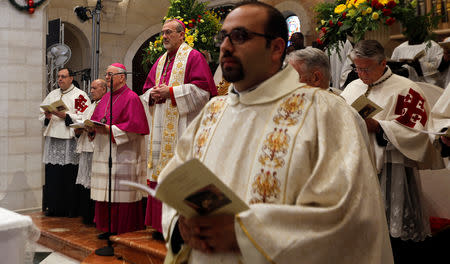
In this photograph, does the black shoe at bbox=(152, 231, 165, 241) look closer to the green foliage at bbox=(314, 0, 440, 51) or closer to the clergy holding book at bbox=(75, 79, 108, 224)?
the clergy holding book at bbox=(75, 79, 108, 224)

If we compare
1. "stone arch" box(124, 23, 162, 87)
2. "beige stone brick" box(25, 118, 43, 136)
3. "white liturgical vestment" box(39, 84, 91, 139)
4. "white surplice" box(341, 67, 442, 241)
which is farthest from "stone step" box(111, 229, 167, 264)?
"stone arch" box(124, 23, 162, 87)

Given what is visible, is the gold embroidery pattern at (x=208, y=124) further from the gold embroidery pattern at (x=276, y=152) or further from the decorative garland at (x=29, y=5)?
the decorative garland at (x=29, y=5)

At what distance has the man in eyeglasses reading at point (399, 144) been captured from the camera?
370 centimetres

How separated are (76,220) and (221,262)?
19.2ft

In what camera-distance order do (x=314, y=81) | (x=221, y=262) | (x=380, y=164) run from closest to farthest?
1. (x=221, y=262)
2. (x=314, y=81)
3. (x=380, y=164)

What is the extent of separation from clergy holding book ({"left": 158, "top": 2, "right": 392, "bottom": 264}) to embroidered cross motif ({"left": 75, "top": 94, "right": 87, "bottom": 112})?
5.69m

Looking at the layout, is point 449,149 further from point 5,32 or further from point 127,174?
point 5,32

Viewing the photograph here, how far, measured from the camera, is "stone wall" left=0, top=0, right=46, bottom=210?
759 cm

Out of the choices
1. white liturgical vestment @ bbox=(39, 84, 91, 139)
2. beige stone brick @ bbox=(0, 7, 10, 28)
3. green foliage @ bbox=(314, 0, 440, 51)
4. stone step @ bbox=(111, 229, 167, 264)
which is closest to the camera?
green foliage @ bbox=(314, 0, 440, 51)

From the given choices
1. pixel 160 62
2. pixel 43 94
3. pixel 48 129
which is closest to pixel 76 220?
pixel 48 129

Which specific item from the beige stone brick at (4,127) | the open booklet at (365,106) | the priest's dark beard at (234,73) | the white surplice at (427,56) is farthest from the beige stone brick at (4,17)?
the priest's dark beard at (234,73)

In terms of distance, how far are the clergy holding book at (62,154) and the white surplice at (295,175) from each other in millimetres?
5609

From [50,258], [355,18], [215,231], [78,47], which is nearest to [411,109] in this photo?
[355,18]

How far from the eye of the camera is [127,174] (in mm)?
5746
